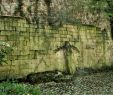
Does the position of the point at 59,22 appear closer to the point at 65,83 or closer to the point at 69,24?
the point at 69,24

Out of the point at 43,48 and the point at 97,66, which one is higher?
the point at 43,48

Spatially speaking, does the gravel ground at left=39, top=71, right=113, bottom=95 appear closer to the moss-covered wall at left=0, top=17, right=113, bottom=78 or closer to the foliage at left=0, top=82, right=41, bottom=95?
the moss-covered wall at left=0, top=17, right=113, bottom=78

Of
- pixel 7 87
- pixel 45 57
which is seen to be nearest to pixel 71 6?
pixel 45 57

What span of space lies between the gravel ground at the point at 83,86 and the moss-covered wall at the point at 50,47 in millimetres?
912

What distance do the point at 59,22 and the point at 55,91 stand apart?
3805 millimetres

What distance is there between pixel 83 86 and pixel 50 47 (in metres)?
2.31

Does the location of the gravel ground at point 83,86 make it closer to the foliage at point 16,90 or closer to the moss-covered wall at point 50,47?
the moss-covered wall at point 50,47

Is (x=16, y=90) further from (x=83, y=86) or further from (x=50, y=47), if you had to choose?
(x=50, y=47)

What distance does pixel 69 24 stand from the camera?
1242 centimetres

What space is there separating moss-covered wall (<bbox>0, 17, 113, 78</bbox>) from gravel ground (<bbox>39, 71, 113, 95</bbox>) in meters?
0.91

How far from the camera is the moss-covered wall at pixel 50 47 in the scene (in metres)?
10.5

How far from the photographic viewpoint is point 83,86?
9.97m

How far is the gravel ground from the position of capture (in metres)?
8.90

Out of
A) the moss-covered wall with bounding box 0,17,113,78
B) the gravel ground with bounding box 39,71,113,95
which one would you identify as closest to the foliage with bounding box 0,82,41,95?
the gravel ground with bounding box 39,71,113,95
